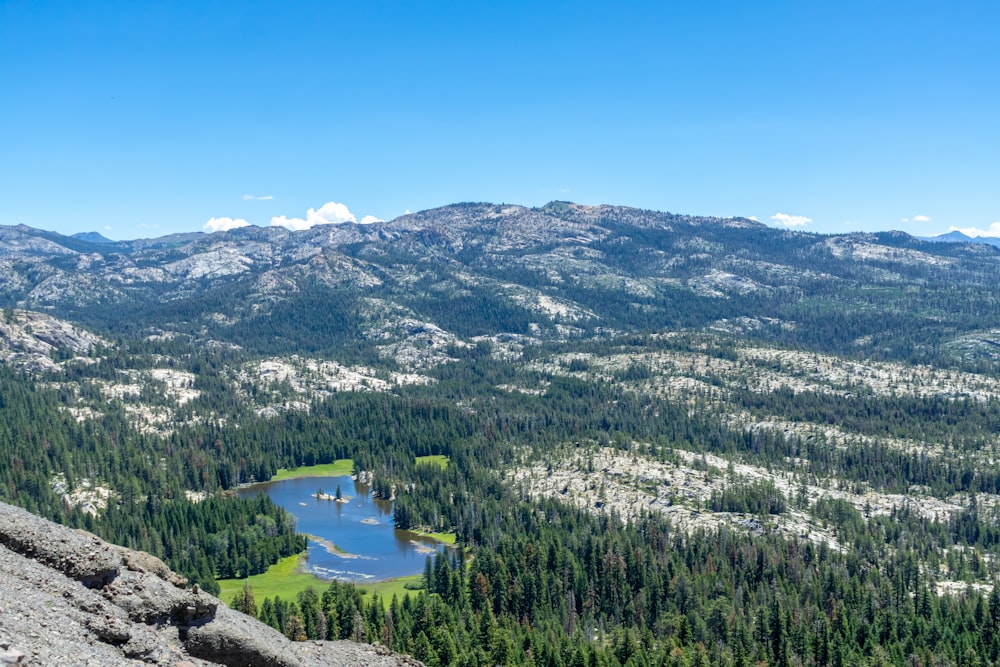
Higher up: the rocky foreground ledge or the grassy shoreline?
the rocky foreground ledge

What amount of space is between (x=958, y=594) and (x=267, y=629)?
15443 cm

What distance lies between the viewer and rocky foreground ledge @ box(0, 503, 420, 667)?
48.9 metres

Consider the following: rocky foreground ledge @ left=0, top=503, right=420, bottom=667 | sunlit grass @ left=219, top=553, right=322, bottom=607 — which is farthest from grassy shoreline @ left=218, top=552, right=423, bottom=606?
rocky foreground ledge @ left=0, top=503, right=420, bottom=667

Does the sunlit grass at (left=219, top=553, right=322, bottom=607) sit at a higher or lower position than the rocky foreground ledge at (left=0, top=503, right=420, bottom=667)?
lower

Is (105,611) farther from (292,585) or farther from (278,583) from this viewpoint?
(278,583)

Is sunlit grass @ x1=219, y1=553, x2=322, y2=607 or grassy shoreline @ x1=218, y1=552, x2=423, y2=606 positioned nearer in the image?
grassy shoreline @ x1=218, y1=552, x2=423, y2=606

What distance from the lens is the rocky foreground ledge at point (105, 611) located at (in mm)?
48906

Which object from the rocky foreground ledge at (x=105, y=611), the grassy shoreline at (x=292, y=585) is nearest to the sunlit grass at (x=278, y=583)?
the grassy shoreline at (x=292, y=585)

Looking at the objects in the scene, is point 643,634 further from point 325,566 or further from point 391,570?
point 325,566

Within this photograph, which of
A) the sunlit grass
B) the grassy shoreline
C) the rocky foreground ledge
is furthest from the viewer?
the sunlit grass

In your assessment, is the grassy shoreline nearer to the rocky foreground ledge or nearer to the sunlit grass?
the sunlit grass

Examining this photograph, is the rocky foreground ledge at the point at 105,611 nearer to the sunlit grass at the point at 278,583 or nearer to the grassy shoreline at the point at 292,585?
the grassy shoreline at the point at 292,585

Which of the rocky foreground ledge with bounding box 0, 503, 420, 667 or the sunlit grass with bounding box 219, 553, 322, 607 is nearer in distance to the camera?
the rocky foreground ledge with bounding box 0, 503, 420, 667

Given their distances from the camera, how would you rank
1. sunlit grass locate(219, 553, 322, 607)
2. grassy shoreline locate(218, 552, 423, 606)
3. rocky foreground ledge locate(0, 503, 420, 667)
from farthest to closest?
sunlit grass locate(219, 553, 322, 607)
grassy shoreline locate(218, 552, 423, 606)
rocky foreground ledge locate(0, 503, 420, 667)
